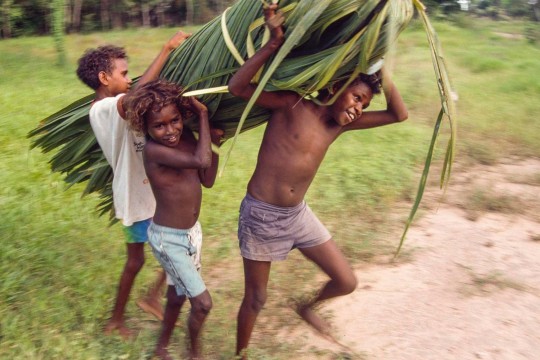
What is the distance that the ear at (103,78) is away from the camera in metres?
2.72

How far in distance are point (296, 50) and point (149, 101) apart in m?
0.55

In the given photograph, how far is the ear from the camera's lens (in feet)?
8.92

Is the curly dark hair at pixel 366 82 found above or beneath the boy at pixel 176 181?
above

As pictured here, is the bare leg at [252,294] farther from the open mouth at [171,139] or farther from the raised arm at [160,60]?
the raised arm at [160,60]

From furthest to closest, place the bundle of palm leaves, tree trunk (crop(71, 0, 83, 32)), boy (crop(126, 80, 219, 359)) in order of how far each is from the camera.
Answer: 1. tree trunk (crop(71, 0, 83, 32))
2. boy (crop(126, 80, 219, 359))
3. the bundle of palm leaves

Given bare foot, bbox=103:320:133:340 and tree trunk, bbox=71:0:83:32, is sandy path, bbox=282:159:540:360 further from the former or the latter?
tree trunk, bbox=71:0:83:32

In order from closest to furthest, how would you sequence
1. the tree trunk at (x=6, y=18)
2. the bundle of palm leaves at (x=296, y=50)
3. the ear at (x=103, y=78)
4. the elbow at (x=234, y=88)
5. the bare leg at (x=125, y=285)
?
the bundle of palm leaves at (x=296, y=50)
the elbow at (x=234, y=88)
the ear at (x=103, y=78)
the bare leg at (x=125, y=285)
the tree trunk at (x=6, y=18)

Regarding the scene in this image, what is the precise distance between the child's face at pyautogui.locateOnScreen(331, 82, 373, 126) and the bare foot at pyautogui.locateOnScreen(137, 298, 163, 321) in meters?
1.24

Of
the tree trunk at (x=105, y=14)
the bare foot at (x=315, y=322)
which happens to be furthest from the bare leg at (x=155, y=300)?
the tree trunk at (x=105, y=14)

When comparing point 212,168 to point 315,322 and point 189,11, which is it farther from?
point 189,11

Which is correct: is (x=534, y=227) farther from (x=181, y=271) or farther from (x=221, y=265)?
(x=181, y=271)

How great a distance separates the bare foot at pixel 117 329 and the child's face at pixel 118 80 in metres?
0.98

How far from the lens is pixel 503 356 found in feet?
9.29

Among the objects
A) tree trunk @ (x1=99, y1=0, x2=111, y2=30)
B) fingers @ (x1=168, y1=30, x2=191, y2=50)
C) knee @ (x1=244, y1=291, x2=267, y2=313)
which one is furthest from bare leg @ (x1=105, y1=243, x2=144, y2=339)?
tree trunk @ (x1=99, y1=0, x2=111, y2=30)
